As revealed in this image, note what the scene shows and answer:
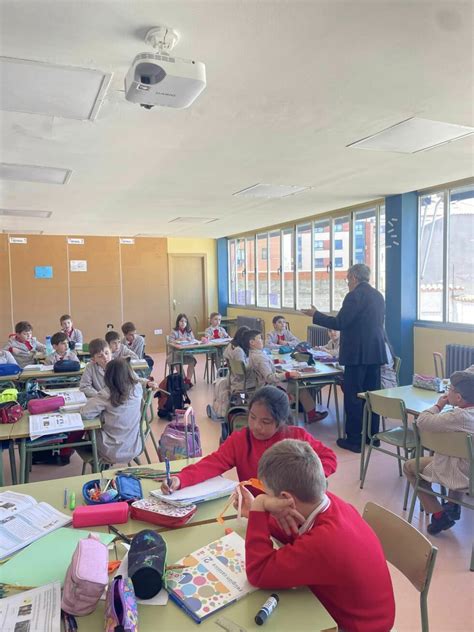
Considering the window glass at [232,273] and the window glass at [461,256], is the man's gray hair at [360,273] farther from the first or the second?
the window glass at [232,273]

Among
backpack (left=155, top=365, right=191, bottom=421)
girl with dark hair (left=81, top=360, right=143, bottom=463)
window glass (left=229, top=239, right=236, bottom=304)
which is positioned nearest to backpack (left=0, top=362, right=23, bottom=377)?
backpack (left=155, top=365, right=191, bottom=421)

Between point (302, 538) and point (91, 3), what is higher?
point (91, 3)

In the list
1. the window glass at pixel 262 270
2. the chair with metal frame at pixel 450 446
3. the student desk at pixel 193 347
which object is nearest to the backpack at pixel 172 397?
the student desk at pixel 193 347

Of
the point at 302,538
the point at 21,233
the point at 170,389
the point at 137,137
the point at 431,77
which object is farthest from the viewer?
the point at 21,233

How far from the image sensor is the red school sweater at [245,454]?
1899mm

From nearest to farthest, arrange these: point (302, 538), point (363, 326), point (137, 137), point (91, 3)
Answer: point (302, 538) → point (91, 3) → point (137, 137) → point (363, 326)

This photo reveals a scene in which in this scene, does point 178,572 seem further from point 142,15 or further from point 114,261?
point 114,261

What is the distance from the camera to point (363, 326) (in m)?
4.06

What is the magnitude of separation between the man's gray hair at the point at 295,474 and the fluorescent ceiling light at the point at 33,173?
378 cm

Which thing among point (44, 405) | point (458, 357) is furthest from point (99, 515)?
point (458, 357)

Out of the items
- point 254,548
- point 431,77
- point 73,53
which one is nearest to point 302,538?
point 254,548

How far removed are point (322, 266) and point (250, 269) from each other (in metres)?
2.84

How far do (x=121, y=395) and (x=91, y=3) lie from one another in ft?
7.25

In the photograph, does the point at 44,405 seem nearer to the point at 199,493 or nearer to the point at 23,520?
the point at 23,520
